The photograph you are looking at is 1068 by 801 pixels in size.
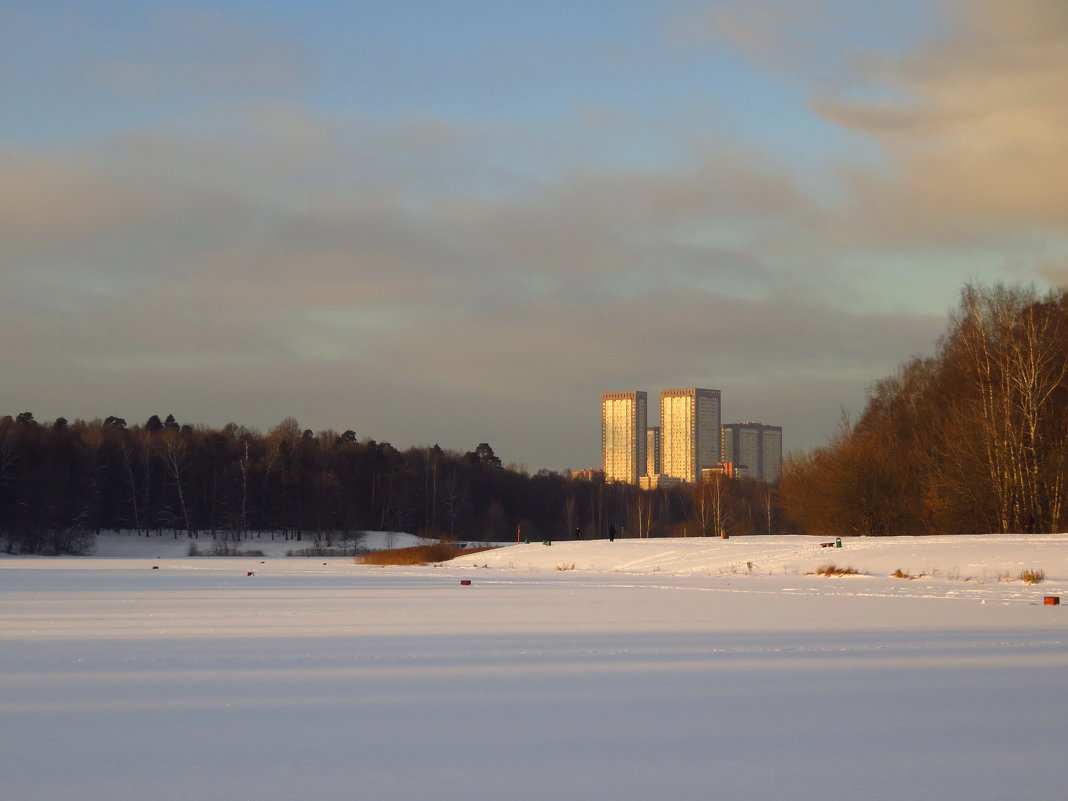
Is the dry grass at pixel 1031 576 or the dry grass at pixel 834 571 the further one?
the dry grass at pixel 834 571

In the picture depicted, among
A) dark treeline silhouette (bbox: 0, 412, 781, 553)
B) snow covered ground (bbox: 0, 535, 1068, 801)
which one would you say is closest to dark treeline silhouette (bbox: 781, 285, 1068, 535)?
snow covered ground (bbox: 0, 535, 1068, 801)

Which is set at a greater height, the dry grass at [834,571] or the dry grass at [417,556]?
the dry grass at [834,571]

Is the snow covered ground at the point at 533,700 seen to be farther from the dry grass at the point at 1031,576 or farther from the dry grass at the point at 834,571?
the dry grass at the point at 834,571

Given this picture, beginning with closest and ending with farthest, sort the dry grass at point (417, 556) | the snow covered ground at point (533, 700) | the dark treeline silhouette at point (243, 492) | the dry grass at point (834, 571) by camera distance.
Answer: the snow covered ground at point (533, 700) → the dry grass at point (834, 571) → the dry grass at point (417, 556) → the dark treeline silhouette at point (243, 492)

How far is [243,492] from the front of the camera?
75.9 meters

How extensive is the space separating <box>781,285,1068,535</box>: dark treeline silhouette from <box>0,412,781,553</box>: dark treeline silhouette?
27584 mm

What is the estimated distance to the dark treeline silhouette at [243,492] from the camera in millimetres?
68500

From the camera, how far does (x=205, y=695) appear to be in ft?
25.9

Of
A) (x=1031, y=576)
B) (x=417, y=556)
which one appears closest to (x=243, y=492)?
(x=417, y=556)

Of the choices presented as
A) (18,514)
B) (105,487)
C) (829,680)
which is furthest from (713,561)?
(105,487)

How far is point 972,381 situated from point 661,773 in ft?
118

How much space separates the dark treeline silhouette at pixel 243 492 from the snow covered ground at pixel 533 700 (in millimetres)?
54320

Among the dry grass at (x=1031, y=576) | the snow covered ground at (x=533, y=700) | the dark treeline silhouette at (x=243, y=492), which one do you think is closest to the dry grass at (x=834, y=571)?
the dry grass at (x=1031, y=576)

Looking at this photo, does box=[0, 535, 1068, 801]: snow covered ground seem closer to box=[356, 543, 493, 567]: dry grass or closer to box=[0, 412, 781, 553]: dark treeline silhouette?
box=[356, 543, 493, 567]: dry grass
